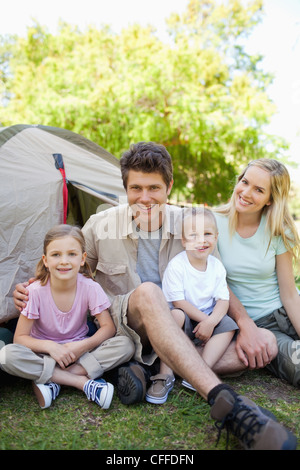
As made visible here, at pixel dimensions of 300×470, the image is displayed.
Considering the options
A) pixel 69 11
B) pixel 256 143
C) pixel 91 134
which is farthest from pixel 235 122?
pixel 69 11

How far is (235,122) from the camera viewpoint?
10375 mm

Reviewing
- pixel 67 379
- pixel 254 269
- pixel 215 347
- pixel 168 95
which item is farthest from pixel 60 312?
pixel 168 95

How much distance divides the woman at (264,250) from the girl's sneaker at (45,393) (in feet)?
3.97

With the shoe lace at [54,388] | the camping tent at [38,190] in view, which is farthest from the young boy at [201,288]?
the camping tent at [38,190]

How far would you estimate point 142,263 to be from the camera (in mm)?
2795

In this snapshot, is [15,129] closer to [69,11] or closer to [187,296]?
[187,296]

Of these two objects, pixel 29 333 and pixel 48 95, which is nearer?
pixel 29 333

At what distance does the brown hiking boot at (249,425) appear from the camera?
1591 mm

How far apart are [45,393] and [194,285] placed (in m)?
1.08

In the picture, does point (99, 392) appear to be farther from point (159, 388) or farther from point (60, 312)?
point (60, 312)

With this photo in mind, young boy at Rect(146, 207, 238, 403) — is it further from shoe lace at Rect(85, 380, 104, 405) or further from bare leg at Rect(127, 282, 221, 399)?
shoe lace at Rect(85, 380, 104, 405)

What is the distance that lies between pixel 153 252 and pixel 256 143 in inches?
349

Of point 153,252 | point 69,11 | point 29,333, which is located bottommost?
point 29,333

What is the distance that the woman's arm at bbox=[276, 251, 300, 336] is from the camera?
8.88 feet
